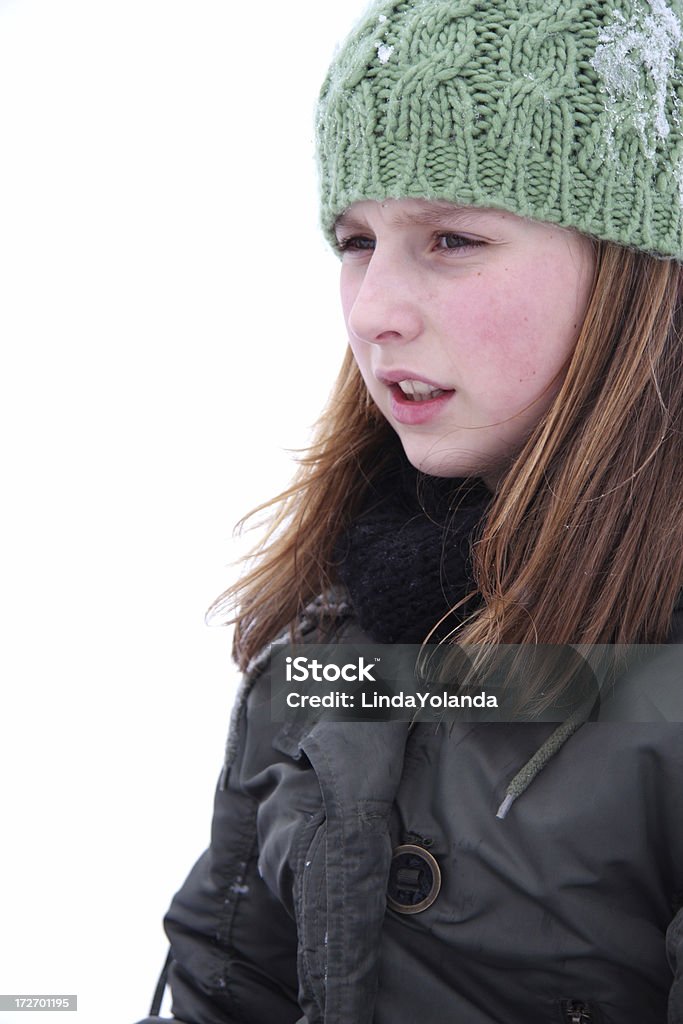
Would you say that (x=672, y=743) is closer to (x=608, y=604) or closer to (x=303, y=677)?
(x=608, y=604)

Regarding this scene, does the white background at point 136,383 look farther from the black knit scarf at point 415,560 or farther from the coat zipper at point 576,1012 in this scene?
the coat zipper at point 576,1012

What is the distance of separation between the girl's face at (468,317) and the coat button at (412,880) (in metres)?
0.44

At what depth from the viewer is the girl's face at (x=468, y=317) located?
953 millimetres

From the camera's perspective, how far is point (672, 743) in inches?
34.0

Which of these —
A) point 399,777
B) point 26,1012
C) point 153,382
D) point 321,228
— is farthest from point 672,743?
point 153,382

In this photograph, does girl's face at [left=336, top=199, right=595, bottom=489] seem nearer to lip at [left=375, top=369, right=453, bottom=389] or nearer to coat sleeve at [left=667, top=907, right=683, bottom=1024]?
lip at [left=375, top=369, right=453, bottom=389]

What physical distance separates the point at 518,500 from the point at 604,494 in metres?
0.09

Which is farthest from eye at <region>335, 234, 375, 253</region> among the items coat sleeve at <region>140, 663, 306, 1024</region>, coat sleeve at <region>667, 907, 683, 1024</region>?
coat sleeve at <region>667, 907, 683, 1024</region>

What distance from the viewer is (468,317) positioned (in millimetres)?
967

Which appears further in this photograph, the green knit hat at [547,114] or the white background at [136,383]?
the white background at [136,383]

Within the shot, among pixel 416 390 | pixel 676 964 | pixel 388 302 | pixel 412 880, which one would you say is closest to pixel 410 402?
pixel 416 390

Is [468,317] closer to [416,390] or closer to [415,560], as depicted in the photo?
[416,390]

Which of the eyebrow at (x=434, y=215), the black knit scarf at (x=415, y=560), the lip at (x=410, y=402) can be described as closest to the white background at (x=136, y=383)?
the black knit scarf at (x=415, y=560)

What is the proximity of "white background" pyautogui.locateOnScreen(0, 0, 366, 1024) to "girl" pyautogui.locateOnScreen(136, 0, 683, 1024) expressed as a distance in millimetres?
1179
